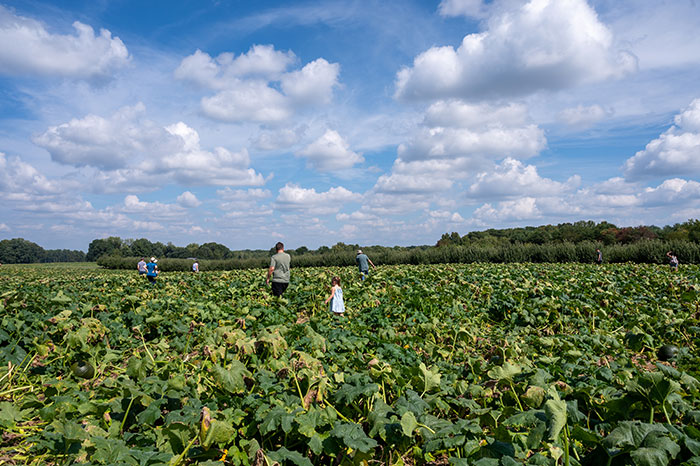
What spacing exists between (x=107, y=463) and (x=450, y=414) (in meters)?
3.17

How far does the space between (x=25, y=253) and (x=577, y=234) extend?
158655 mm

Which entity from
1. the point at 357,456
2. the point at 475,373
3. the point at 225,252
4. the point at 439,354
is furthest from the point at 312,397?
the point at 225,252

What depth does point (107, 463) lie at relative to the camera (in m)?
2.78

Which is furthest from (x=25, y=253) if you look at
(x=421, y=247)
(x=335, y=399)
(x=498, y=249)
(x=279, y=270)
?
(x=335, y=399)

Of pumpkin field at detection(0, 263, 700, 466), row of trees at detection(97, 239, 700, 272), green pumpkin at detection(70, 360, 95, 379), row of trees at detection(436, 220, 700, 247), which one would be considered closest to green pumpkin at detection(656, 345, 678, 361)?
pumpkin field at detection(0, 263, 700, 466)

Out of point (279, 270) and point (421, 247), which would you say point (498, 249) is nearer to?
point (421, 247)

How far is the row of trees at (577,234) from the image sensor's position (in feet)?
206

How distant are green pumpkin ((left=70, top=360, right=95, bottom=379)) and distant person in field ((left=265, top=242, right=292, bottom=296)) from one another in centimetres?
560

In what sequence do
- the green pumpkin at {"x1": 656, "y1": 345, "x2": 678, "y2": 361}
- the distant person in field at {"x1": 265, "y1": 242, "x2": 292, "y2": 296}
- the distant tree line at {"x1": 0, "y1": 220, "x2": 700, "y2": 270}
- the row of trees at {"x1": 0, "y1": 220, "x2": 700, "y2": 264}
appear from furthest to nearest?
the row of trees at {"x1": 0, "y1": 220, "x2": 700, "y2": 264} → the distant tree line at {"x1": 0, "y1": 220, "x2": 700, "y2": 270} → the distant person in field at {"x1": 265, "y1": 242, "x2": 292, "y2": 296} → the green pumpkin at {"x1": 656, "y1": 345, "x2": 678, "y2": 361}

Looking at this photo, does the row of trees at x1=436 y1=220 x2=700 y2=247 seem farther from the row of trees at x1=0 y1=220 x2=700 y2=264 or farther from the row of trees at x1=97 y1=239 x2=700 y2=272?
the row of trees at x1=97 y1=239 x2=700 y2=272

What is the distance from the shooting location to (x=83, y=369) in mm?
5617

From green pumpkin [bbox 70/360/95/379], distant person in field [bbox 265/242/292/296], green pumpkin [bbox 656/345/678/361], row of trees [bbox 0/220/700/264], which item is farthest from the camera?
row of trees [bbox 0/220/700/264]

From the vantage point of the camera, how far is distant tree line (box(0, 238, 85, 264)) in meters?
124

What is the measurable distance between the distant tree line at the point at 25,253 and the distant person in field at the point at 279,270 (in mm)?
147706
